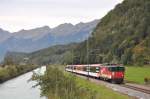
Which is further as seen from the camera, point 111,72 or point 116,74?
point 111,72

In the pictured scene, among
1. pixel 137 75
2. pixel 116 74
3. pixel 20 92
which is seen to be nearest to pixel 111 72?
pixel 116 74

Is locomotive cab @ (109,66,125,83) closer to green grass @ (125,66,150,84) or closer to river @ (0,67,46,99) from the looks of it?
green grass @ (125,66,150,84)

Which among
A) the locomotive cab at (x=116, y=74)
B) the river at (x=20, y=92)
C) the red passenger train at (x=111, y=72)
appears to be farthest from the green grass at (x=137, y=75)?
the river at (x=20, y=92)

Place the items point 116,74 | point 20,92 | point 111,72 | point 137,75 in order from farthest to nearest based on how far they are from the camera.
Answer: point 137,75
point 20,92
point 111,72
point 116,74

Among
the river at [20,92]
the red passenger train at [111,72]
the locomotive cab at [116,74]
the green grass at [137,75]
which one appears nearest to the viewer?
the locomotive cab at [116,74]

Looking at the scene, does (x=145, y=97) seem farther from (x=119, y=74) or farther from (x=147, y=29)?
(x=147, y=29)

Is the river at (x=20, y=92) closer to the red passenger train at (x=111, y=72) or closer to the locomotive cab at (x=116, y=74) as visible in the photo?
the red passenger train at (x=111, y=72)

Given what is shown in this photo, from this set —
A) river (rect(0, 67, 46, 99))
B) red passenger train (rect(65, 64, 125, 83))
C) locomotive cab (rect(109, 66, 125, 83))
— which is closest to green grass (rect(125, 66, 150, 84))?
locomotive cab (rect(109, 66, 125, 83))

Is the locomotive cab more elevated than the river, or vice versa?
the locomotive cab

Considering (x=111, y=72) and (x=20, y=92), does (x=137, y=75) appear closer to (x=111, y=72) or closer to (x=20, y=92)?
(x=111, y=72)

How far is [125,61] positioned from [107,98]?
106050mm

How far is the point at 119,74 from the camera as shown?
255 ft

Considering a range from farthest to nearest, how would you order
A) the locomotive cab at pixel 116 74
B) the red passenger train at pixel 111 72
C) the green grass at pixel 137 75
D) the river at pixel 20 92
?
the green grass at pixel 137 75
the river at pixel 20 92
the red passenger train at pixel 111 72
the locomotive cab at pixel 116 74

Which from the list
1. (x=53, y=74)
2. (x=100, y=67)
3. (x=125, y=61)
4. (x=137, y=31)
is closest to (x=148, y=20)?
(x=137, y=31)
